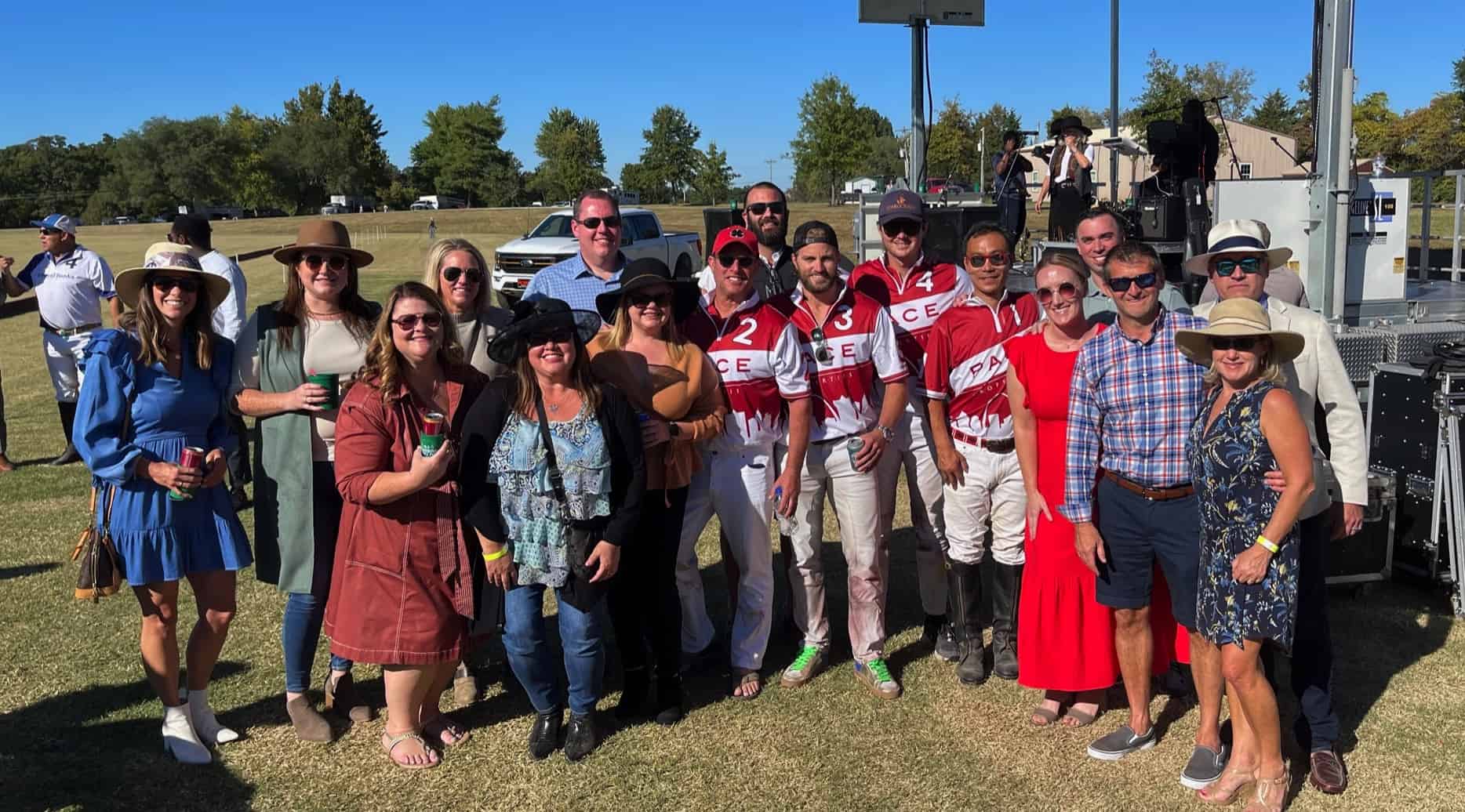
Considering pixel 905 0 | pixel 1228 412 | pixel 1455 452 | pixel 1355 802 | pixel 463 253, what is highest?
pixel 905 0

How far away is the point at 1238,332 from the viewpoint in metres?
3.08

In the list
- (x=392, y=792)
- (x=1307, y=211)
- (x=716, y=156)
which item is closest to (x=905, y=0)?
(x=1307, y=211)

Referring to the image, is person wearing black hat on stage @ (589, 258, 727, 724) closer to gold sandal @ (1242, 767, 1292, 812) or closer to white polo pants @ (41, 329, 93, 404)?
gold sandal @ (1242, 767, 1292, 812)

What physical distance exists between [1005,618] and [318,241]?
3.09 m

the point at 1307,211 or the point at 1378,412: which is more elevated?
the point at 1307,211

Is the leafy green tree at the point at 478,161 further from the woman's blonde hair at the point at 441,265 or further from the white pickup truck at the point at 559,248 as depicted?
the woman's blonde hair at the point at 441,265

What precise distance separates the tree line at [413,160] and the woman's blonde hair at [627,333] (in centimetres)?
4512

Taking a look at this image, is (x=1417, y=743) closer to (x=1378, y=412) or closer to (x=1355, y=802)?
(x=1355, y=802)

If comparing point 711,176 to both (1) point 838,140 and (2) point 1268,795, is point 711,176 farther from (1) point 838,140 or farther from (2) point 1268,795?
(2) point 1268,795

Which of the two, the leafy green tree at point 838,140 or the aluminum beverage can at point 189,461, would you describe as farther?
the leafy green tree at point 838,140

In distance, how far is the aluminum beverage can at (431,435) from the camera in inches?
131

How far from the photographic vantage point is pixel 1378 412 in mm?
5402

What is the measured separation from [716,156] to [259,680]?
62.7m

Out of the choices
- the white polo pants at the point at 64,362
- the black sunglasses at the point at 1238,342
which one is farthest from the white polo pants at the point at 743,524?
the white polo pants at the point at 64,362
